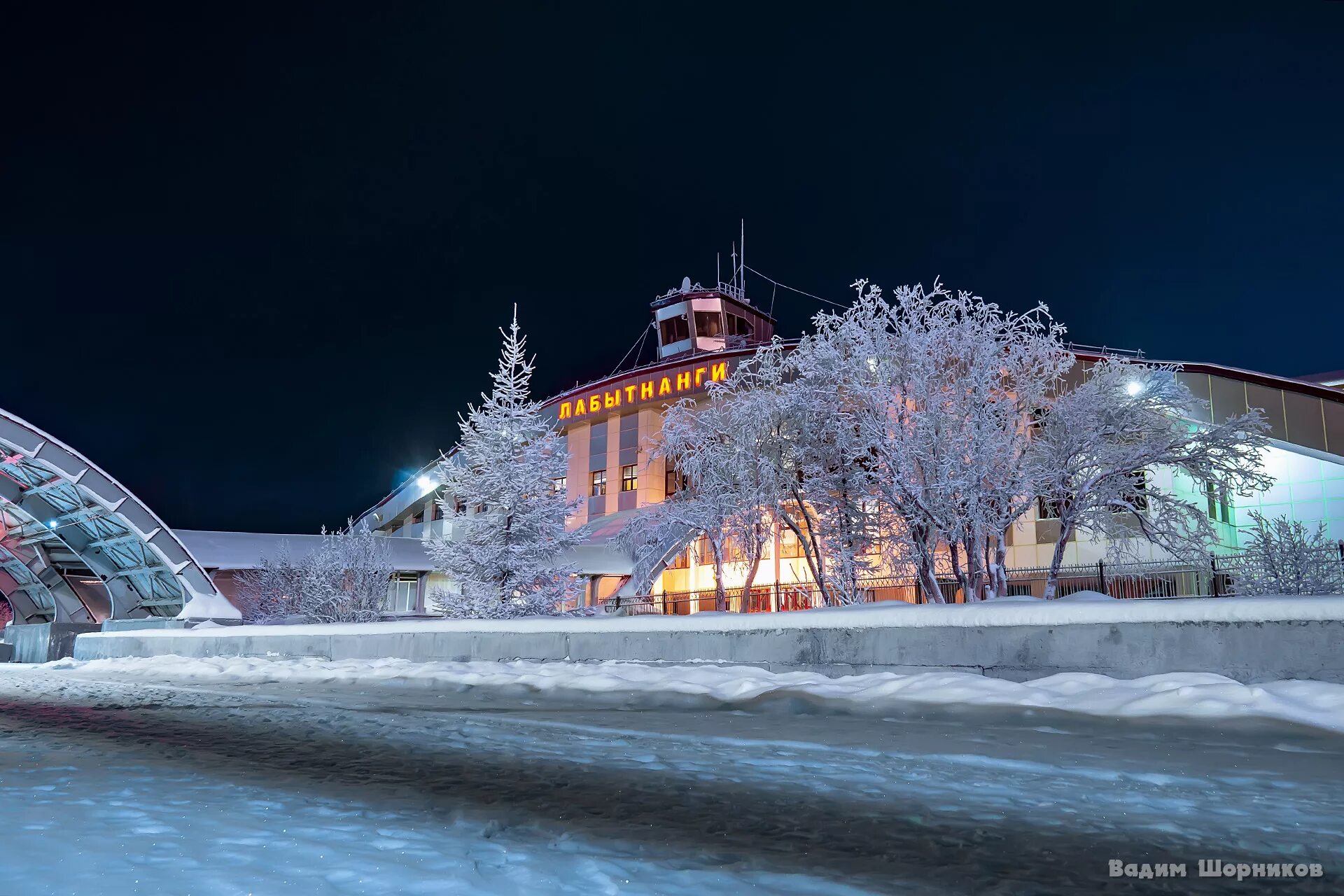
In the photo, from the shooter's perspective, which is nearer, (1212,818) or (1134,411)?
(1212,818)

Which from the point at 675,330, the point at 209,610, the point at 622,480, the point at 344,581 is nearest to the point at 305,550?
the point at 344,581

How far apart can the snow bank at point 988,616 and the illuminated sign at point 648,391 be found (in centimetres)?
3567

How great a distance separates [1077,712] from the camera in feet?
25.6

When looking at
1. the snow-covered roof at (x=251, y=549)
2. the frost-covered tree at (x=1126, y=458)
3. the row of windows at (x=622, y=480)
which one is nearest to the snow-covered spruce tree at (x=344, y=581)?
the snow-covered roof at (x=251, y=549)

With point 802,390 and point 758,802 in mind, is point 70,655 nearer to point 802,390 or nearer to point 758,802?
point 802,390

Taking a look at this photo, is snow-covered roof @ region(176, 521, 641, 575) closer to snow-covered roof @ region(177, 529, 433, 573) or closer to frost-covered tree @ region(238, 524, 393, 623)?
snow-covered roof @ region(177, 529, 433, 573)

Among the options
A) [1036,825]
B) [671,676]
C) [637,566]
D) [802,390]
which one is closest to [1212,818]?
[1036,825]

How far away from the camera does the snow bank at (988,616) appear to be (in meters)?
8.45

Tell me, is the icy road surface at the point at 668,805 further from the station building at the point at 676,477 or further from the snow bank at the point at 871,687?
the station building at the point at 676,477

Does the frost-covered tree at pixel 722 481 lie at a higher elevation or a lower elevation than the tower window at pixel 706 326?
lower

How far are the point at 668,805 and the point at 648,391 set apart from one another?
48.7 metres

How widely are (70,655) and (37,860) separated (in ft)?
92.4

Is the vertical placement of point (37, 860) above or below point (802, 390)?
below

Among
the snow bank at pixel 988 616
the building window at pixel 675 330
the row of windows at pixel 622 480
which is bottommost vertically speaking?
the snow bank at pixel 988 616
